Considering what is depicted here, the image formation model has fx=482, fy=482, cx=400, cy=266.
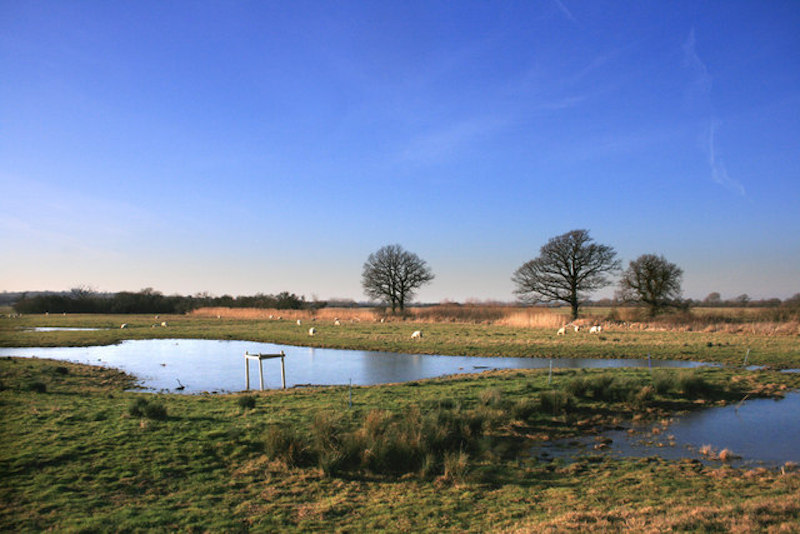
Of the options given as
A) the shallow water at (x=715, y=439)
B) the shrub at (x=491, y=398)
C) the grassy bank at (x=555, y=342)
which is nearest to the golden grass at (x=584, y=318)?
the grassy bank at (x=555, y=342)

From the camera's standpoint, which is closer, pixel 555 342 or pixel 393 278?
pixel 555 342

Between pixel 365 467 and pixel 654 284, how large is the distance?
40421 millimetres

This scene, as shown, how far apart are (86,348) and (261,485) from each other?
1193 inches

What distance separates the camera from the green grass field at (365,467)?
A: 20.6ft

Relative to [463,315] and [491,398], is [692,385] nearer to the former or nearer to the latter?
[491,398]

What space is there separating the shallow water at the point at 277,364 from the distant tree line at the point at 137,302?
1897 inches

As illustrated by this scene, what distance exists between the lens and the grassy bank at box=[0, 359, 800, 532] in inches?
247

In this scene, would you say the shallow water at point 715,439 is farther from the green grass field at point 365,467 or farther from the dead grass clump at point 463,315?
the dead grass clump at point 463,315

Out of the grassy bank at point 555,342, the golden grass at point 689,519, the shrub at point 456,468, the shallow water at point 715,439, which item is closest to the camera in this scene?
the golden grass at point 689,519

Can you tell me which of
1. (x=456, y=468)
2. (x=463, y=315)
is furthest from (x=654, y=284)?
(x=456, y=468)

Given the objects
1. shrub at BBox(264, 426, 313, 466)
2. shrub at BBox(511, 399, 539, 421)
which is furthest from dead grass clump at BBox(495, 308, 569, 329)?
shrub at BBox(264, 426, 313, 466)

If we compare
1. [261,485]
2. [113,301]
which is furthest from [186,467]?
[113,301]

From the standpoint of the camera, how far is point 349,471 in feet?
28.2

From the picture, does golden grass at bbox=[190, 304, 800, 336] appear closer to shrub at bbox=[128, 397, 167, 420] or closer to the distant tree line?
the distant tree line
